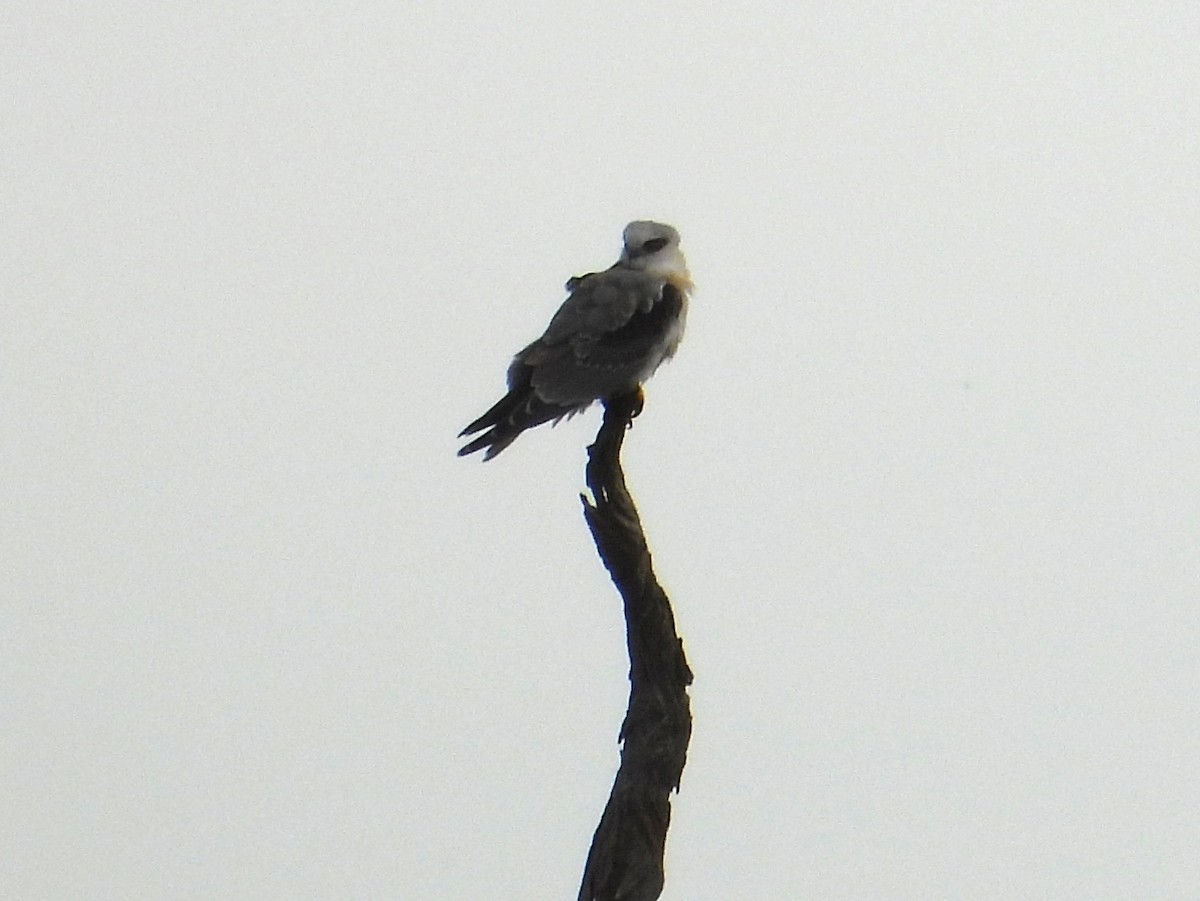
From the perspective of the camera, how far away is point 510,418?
6574 mm

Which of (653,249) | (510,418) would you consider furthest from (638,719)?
(653,249)

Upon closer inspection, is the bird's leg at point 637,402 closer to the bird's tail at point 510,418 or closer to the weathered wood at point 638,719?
the bird's tail at point 510,418

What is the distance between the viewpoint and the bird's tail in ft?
21.4

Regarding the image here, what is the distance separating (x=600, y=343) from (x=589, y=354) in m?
0.06

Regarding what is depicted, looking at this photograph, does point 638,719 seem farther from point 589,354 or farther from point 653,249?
point 653,249

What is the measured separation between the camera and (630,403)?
6.67 metres

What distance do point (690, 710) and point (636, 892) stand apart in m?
0.64

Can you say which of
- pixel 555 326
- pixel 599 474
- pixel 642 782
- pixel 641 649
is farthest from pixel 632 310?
pixel 642 782

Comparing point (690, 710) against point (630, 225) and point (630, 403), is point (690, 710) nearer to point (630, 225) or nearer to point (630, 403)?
point (630, 403)

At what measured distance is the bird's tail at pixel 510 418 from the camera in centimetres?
654

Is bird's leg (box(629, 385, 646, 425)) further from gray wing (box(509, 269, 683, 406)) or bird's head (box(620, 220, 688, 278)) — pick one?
bird's head (box(620, 220, 688, 278))

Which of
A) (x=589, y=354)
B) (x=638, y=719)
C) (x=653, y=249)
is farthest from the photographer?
(x=653, y=249)

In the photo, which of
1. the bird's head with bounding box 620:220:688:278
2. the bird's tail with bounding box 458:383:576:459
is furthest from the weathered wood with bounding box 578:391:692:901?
the bird's head with bounding box 620:220:688:278

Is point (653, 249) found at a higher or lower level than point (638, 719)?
higher
